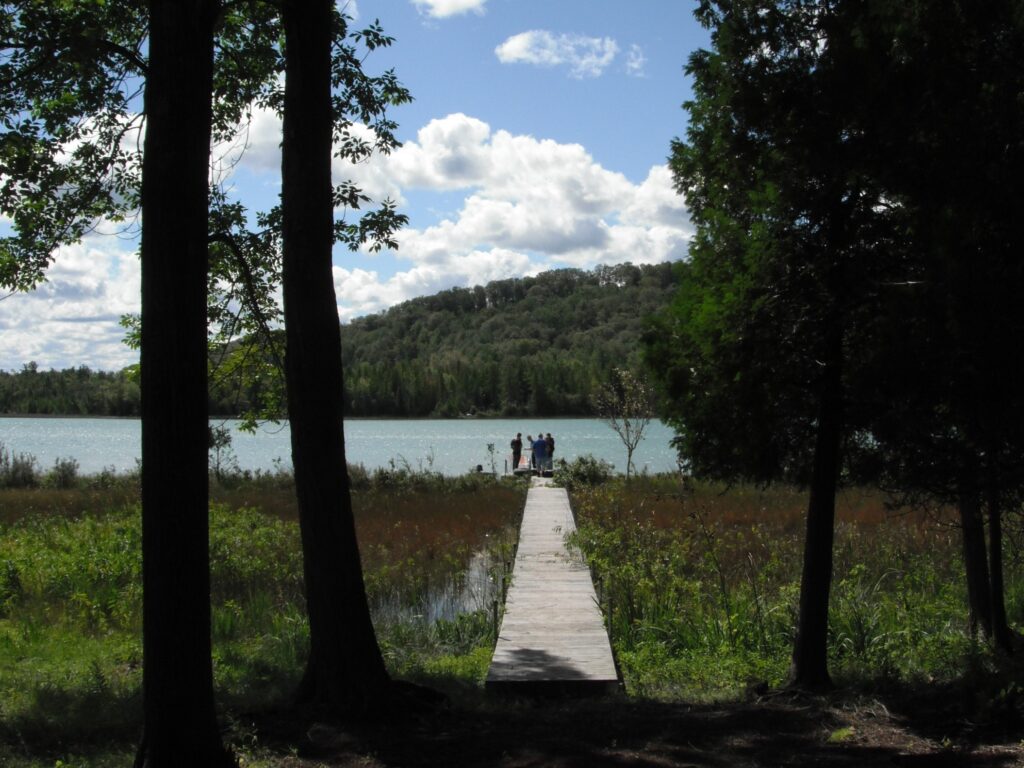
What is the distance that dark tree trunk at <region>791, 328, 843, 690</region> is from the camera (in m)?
6.80

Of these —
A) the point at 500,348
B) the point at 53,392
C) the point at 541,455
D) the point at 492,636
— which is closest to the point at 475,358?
the point at 500,348

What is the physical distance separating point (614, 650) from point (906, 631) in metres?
2.72

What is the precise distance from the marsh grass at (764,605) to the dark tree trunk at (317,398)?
279cm

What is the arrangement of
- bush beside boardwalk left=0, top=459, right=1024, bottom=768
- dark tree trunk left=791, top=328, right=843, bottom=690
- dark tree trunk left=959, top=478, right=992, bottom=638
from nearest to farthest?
bush beside boardwalk left=0, top=459, right=1024, bottom=768, dark tree trunk left=791, top=328, right=843, bottom=690, dark tree trunk left=959, top=478, right=992, bottom=638

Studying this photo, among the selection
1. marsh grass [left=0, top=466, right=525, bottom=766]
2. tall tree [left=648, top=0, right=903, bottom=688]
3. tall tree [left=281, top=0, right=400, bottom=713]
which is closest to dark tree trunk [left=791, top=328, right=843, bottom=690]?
tall tree [left=648, top=0, right=903, bottom=688]

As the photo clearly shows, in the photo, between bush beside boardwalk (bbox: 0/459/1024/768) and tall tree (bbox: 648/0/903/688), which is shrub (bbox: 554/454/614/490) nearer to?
bush beside boardwalk (bbox: 0/459/1024/768)

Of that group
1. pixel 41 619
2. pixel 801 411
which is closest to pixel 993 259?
pixel 801 411

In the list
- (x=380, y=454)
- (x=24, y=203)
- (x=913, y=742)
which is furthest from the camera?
(x=380, y=454)

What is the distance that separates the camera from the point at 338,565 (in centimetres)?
648

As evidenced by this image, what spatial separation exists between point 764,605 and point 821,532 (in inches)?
141

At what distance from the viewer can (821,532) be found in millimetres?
7117

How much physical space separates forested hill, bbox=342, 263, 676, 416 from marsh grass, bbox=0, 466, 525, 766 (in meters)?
63.9

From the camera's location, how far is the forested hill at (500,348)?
96.4 meters

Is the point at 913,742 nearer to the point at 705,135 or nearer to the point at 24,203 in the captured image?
the point at 705,135
